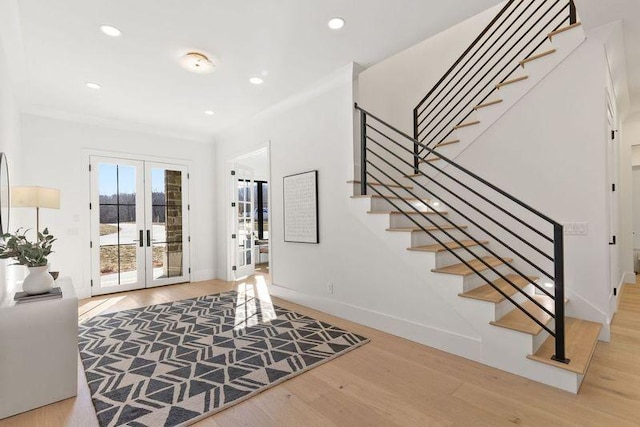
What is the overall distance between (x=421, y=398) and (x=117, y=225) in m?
5.23

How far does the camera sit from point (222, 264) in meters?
6.03

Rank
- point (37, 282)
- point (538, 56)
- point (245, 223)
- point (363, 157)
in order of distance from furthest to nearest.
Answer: point (245, 223) → point (363, 157) → point (538, 56) → point (37, 282)

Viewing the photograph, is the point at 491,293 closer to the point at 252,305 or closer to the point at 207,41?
the point at 252,305

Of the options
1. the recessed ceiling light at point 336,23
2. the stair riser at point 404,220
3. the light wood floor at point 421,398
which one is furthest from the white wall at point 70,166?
the stair riser at point 404,220

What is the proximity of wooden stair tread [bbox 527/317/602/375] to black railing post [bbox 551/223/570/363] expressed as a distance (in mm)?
67

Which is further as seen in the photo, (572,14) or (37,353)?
(572,14)

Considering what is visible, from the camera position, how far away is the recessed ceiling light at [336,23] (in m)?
2.65

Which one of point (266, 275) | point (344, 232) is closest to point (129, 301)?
point (266, 275)

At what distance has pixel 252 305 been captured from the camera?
417 centimetres

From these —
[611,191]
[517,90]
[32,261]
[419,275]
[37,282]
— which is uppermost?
[517,90]

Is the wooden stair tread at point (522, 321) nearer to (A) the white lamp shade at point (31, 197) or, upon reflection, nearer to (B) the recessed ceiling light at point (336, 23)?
(B) the recessed ceiling light at point (336, 23)

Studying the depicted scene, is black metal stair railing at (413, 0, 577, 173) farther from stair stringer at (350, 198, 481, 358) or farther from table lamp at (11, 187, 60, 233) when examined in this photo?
table lamp at (11, 187, 60, 233)

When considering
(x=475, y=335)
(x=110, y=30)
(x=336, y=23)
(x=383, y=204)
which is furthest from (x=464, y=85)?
(x=110, y=30)

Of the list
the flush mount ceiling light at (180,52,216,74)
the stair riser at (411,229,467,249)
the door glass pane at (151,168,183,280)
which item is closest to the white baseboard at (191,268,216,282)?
the door glass pane at (151,168,183,280)
